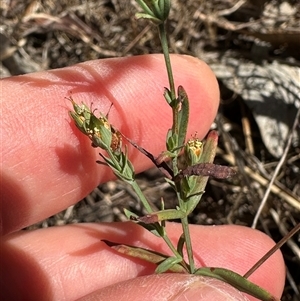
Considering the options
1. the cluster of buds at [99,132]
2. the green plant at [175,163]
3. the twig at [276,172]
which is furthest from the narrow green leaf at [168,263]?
the twig at [276,172]

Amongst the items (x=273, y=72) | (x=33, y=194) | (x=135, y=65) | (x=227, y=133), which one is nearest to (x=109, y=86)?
(x=135, y=65)

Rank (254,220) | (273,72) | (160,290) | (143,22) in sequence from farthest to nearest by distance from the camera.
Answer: (143,22) → (273,72) → (254,220) → (160,290)

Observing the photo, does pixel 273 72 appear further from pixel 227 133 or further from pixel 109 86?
pixel 109 86

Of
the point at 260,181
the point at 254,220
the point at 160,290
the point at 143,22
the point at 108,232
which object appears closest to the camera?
the point at 160,290

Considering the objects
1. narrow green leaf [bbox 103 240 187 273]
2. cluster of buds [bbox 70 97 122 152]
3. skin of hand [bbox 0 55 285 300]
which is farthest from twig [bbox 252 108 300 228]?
cluster of buds [bbox 70 97 122 152]

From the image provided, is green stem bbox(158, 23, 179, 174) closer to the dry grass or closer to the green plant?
the green plant

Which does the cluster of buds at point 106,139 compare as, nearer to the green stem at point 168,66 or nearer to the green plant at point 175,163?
the green plant at point 175,163
